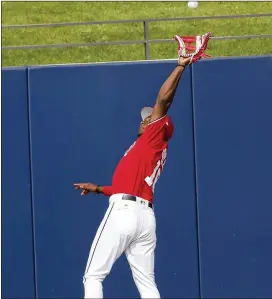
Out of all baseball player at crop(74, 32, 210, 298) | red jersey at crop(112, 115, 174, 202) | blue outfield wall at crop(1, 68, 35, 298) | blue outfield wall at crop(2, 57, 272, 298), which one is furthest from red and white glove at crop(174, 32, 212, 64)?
blue outfield wall at crop(1, 68, 35, 298)

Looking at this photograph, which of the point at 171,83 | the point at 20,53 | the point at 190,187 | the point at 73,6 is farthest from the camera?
the point at 73,6

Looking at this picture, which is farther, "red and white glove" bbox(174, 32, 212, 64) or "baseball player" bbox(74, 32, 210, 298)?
"red and white glove" bbox(174, 32, 212, 64)

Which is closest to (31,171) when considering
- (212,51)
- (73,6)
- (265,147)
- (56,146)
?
(56,146)

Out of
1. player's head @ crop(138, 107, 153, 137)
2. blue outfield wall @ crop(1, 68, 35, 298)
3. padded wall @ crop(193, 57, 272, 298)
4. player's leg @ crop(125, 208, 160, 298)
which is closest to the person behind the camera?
player's leg @ crop(125, 208, 160, 298)

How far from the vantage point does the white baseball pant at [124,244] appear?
7320mm

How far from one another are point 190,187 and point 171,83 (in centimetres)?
212

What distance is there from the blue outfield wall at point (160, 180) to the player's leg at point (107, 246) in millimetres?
2096

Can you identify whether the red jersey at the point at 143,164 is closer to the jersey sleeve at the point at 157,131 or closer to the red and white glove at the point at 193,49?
the jersey sleeve at the point at 157,131

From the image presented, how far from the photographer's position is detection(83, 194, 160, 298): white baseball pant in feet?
24.0

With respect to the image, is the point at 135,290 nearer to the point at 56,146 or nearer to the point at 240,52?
the point at 56,146

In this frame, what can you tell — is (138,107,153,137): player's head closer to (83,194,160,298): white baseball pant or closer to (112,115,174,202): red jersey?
(112,115,174,202): red jersey

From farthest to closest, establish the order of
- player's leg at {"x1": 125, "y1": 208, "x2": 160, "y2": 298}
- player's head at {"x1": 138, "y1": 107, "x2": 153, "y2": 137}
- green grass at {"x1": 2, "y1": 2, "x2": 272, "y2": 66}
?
1. green grass at {"x1": 2, "y1": 2, "x2": 272, "y2": 66}
2. player's head at {"x1": 138, "y1": 107, "x2": 153, "y2": 137}
3. player's leg at {"x1": 125, "y1": 208, "x2": 160, "y2": 298}

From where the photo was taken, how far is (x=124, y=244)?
7363 mm

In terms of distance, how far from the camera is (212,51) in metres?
11.9
